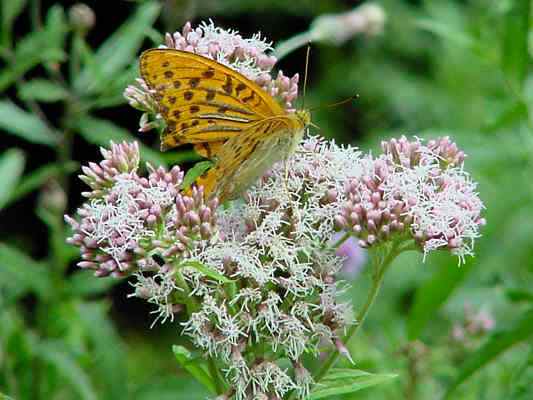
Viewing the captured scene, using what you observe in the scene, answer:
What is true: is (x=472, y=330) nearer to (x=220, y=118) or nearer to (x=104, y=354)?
(x=104, y=354)

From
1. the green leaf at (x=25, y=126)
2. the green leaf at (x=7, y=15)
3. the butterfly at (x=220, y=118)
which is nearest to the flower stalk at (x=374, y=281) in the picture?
the butterfly at (x=220, y=118)

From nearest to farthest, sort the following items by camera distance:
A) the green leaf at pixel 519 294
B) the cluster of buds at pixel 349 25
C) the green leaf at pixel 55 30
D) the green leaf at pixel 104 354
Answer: the green leaf at pixel 519 294
the green leaf at pixel 104 354
the green leaf at pixel 55 30
the cluster of buds at pixel 349 25

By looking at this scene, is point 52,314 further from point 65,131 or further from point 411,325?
point 411,325

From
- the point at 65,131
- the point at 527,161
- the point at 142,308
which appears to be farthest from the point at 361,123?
the point at 65,131

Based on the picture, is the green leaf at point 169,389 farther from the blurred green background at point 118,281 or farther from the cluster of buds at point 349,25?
the cluster of buds at point 349,25

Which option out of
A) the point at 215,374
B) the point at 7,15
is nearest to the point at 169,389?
the point at 215,374
